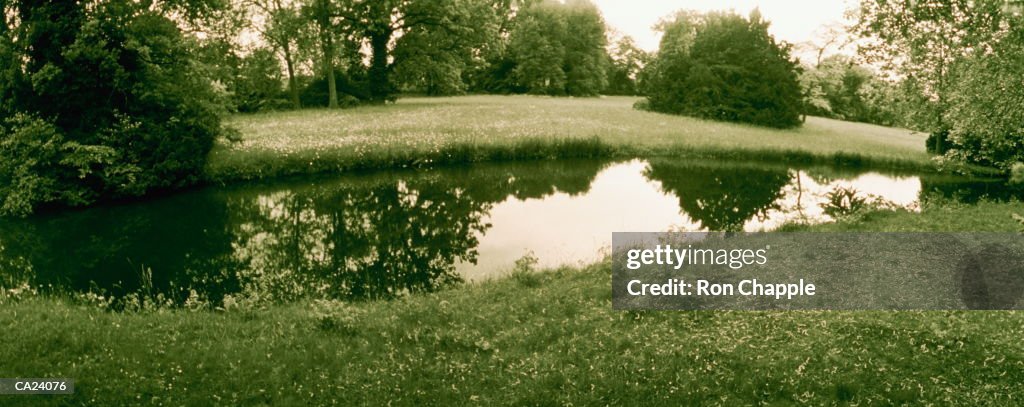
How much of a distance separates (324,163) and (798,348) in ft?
63.2

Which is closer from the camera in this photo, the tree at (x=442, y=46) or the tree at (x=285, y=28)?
the tree at (x=285, y=28)

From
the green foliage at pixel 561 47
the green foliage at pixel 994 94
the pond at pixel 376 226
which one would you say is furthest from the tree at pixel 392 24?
the green foliage at pixel 994 94

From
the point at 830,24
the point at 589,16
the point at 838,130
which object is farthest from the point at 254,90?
the point at 830,24

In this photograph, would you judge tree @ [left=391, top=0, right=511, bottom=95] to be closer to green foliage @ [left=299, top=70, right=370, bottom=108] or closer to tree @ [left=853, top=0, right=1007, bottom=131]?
green foliage @ [left=299, top=70, right=370, bottom=108]

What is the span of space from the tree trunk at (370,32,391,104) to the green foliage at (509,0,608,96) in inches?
603

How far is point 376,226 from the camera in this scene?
15852mm

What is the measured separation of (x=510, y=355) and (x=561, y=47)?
5061 centimetres

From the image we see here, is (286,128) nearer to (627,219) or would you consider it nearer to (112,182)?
(112,182)

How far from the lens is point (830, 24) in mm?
47844

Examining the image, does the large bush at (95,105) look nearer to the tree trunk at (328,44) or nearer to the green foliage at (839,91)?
the tree trunk at (328,44)

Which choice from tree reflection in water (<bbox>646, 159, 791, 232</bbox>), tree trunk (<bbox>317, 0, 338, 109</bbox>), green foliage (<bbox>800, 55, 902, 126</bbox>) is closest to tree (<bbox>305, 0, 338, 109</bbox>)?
tree trunk (<bbox>317, 0, 338, 109</bbox>)

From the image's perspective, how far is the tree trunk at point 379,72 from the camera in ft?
150

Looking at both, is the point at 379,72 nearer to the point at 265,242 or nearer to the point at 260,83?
the point at 260,83

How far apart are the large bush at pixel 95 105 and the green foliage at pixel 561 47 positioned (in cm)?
4052
